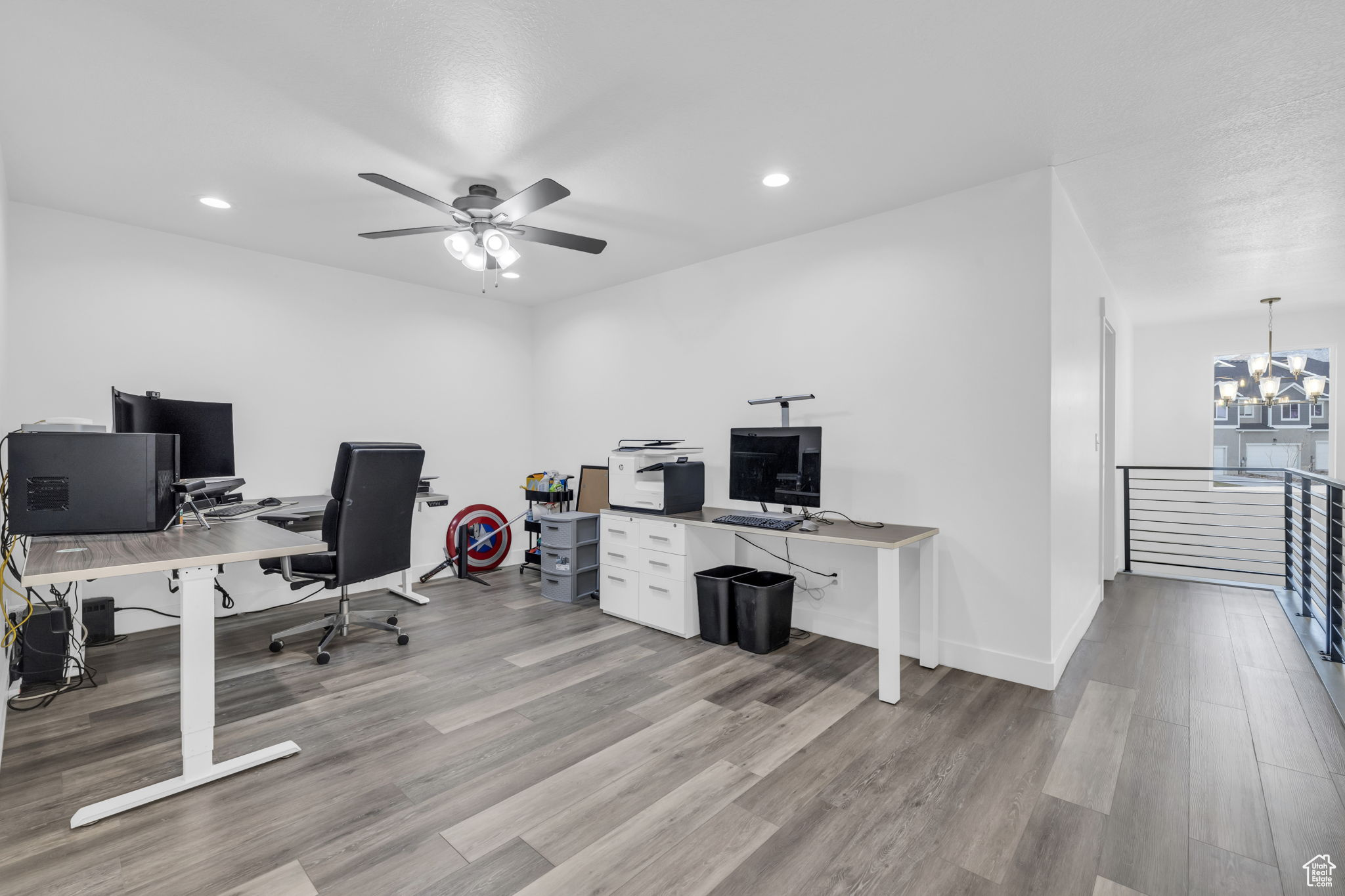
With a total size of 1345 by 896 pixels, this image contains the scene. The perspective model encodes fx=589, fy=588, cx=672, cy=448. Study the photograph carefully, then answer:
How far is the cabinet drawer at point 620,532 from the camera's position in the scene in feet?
13.0

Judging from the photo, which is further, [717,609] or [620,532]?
[620,532]

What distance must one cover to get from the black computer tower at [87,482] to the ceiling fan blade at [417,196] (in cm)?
136

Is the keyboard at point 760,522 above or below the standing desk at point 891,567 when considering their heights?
above

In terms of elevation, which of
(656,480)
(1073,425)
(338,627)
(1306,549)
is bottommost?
(338,627)

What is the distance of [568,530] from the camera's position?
443cm

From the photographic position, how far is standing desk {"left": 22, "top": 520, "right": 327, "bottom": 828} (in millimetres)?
1868

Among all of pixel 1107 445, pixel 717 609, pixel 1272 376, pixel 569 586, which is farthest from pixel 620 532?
pixel 1272 376

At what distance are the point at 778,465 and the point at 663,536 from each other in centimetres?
87

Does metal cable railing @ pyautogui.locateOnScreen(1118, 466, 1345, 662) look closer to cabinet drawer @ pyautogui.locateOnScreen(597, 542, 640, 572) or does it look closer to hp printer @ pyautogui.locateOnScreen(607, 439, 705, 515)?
hp printer @ pyautogui.locateOnScreen(607, 439, 705, 515)

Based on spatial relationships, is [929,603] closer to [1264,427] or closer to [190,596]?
[190,596]

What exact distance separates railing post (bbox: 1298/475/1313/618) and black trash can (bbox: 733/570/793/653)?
3.54 m

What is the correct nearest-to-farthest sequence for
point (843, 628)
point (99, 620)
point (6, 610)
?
point (6, 610)
point (99, 620)
point (843, 628)

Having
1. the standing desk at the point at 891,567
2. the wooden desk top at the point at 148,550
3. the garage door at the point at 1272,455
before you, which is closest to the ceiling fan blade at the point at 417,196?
the wooden desk top at the point at 148,550

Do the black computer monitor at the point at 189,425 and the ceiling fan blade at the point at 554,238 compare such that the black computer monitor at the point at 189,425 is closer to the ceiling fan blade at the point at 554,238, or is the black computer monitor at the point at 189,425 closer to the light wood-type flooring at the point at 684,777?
the light wood-type flooring at the point at 684,777
